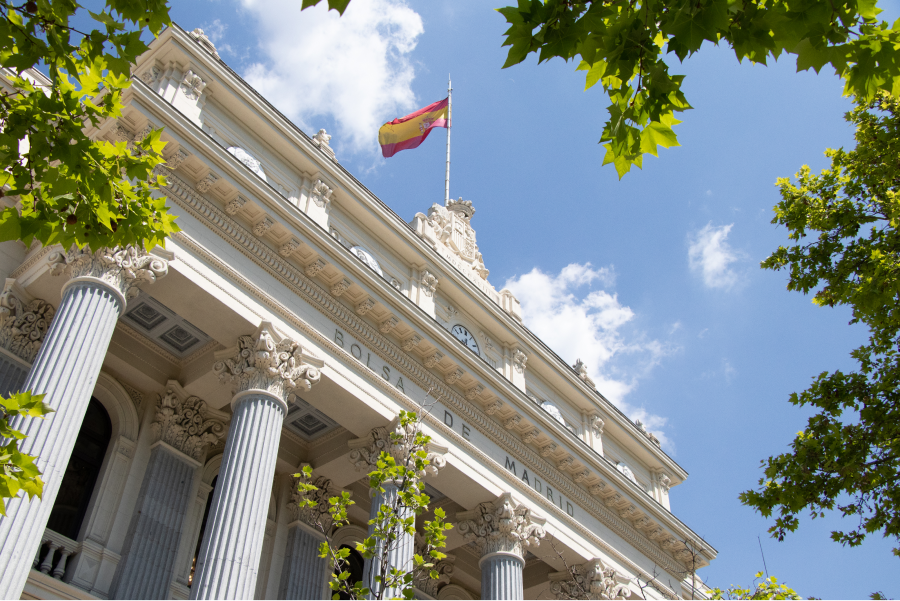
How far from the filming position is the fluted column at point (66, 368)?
41.7ft

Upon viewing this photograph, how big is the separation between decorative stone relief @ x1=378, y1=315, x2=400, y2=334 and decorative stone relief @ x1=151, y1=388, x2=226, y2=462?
4881 millimetres

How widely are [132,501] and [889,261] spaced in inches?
639

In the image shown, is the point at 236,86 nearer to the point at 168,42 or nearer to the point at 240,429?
the point at 168,42

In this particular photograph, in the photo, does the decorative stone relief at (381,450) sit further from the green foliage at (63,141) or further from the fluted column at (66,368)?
the green foliage at (63,141)

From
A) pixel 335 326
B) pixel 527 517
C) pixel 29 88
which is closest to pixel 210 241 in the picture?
pixel 335 326

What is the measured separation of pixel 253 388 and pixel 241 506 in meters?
2.74

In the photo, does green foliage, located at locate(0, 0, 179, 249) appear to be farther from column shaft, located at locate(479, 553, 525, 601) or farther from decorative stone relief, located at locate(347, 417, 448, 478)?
column shaft, located at locate(479, 553, 525, 601)

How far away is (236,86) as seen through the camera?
2122 centimetres

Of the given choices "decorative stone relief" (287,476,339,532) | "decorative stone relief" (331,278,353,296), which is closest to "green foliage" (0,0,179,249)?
"decorative stone relief" (331,278,353,296)

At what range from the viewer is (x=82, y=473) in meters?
18.7

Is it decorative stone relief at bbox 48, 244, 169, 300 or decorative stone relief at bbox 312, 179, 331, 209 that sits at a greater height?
Result: decorative stone relief at bbox 312, 179, 331, 209

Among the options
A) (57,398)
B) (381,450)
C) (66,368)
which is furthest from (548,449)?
(57,398)

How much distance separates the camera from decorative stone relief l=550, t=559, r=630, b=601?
24.3m

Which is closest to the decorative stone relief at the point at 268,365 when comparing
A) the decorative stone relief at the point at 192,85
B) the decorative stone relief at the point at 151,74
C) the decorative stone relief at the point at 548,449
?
the decorative stone relief at the point at 192,85
